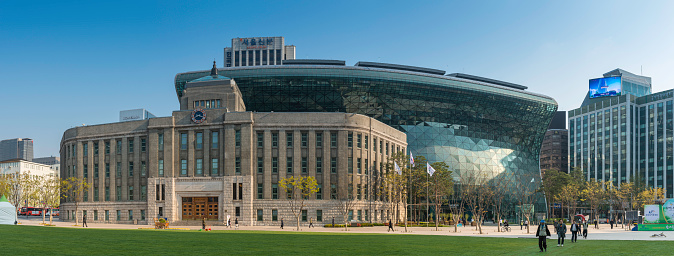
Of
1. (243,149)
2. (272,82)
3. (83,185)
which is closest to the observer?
(243,149)

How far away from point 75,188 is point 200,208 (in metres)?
24.6

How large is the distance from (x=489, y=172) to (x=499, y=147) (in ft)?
30.1

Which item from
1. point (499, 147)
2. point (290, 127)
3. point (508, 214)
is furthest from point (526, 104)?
point (290, 127)

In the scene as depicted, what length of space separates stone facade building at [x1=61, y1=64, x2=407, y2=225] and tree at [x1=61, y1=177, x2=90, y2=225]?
6.19 m

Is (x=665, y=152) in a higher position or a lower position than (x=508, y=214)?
higher

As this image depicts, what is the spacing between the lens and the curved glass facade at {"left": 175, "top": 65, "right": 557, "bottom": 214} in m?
119

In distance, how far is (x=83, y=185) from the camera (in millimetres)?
102000

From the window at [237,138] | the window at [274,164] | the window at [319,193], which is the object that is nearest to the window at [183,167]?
the window at [237,138]

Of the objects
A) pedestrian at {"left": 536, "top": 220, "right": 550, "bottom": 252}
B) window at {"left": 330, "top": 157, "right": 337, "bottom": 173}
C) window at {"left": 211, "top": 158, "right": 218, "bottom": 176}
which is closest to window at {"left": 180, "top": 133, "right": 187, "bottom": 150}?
window at {"left": 211, "top": 158, "right": 218, "bottom": 176}

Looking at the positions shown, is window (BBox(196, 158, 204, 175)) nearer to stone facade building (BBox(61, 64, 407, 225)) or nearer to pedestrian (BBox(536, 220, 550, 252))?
stone facade building (BBox(61, 64, 407, 225))

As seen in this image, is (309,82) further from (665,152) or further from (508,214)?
(665,152)

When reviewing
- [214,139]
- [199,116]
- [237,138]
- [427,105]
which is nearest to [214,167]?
[214,139]

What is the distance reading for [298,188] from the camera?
286 feet

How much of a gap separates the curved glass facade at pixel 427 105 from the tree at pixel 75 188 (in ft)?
105
